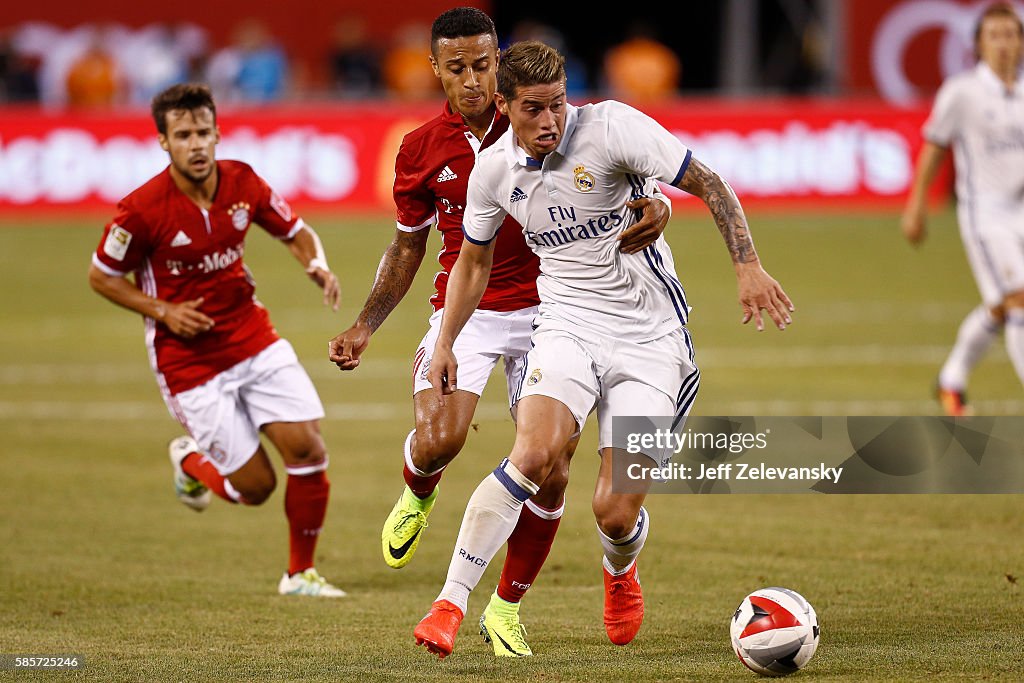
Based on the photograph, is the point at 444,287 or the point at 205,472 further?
the point at 205,472

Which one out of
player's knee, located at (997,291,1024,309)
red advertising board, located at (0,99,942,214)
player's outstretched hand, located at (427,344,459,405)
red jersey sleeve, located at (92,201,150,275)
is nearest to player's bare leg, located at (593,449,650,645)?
player's outstretched hand, located at (427,344,459,405)

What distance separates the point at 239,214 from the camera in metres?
7.83

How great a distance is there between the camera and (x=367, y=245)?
70.3 feet

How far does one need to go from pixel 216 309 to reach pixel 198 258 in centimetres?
29

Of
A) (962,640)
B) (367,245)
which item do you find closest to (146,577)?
(962,640)

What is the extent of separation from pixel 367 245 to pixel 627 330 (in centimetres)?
1544

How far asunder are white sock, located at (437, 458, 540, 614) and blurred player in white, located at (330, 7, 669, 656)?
681 millimetres

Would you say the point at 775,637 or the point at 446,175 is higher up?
the point at 446,175

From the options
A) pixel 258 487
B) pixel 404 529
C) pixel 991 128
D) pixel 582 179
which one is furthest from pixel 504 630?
pixel 991 128

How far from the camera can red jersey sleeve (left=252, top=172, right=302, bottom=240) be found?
7930 millimetres

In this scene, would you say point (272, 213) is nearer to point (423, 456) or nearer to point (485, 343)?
point (485, 343)

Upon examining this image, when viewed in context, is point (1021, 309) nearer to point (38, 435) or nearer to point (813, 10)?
point (38, 435)

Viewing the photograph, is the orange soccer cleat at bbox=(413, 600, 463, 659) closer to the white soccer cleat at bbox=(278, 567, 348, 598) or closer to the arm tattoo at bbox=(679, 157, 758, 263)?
the arm tattoo at bbox=(679, 157, 758, 263)

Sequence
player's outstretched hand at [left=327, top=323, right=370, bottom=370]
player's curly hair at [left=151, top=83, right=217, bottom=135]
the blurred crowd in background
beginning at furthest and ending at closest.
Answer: the blurred crowd in background → player's curly hair at [left=151, top=83, right=217, bottom=135] → player's outstretched hand at [left=327, top=323, right=370, bottom=370]
